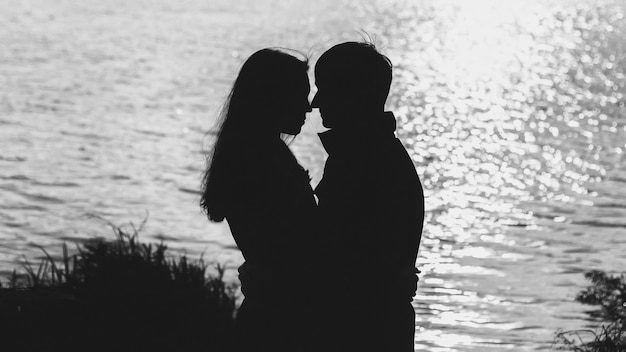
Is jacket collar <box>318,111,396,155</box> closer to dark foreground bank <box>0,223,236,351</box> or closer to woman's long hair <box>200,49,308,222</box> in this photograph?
woman's long hair <box>200,49,308,222</box>

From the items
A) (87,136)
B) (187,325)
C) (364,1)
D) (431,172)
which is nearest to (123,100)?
(87,136)

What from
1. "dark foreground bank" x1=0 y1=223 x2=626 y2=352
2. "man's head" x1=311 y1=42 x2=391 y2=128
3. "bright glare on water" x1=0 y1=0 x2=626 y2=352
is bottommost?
"man's head" x1=311 y1=42 x2=391 y2=128

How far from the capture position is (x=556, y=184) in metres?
25.0

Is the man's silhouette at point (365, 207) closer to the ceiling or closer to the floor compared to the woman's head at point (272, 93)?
closer to the floor

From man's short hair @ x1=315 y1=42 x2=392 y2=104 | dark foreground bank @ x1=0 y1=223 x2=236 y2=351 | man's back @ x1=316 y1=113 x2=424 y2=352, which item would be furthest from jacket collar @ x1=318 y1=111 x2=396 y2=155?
dark foreground bank @ x1=0 y1=223 x2=236 y2=351

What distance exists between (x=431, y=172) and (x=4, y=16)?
4222cm

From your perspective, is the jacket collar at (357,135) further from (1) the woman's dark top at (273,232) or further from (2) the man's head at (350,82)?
(1) the woman's dark top at (273,232)

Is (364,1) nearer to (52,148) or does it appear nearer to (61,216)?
(52,148)

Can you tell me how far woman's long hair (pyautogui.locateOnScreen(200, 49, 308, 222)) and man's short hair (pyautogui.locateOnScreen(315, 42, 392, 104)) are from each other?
25cm

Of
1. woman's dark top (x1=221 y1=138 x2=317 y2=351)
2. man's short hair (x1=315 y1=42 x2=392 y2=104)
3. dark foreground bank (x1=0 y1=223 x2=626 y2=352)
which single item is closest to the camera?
man's short hair (x1=315 y1=42 x2=392 y2=104)

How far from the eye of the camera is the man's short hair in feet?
15.4

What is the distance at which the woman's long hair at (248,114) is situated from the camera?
4.98m

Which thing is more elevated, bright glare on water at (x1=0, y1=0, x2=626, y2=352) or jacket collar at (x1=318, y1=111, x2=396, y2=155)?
bright glare on water at (x1=0, y1=0, x2=626, y2=352)

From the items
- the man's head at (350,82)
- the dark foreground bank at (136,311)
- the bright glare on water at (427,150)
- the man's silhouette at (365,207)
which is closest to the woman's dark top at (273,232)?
the man's silhouette at (365,207)
